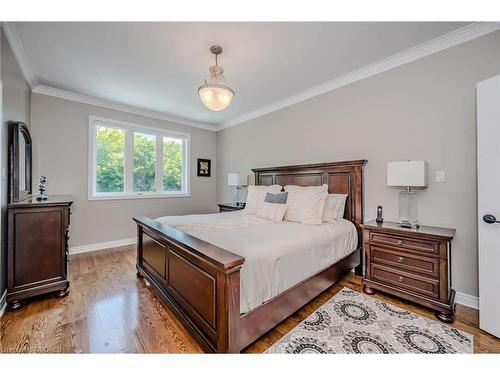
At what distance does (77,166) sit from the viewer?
367 cm

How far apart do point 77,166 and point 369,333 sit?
4592mm

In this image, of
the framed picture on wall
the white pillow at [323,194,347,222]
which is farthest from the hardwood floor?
the framed picture on wall

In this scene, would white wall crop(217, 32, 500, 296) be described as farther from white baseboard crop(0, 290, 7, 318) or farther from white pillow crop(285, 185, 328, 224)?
white baseboard crop(0, 290, 7, 318)

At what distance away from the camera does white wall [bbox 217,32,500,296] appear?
2104mm

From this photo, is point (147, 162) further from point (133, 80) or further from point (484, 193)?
point (484, 193)

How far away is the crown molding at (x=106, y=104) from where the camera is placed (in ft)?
11.0

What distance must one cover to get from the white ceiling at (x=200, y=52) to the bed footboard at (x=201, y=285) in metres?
1.93

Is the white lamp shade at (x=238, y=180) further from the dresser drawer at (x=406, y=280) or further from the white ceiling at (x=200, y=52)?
the dresser drawer at (x=406, y=280)

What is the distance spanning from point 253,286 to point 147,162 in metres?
3.93

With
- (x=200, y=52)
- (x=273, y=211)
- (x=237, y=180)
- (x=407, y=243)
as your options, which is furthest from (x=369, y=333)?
(x=237, y=180)

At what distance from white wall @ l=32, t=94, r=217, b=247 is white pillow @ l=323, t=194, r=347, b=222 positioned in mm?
3499

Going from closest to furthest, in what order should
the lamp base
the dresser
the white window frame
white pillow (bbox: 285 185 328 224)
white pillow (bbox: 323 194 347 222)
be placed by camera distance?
the dresser, the lamp base, white pillow (bbox: 285 185 328 224), white pillow (bbox: 323 194 347 222), the white window frame
